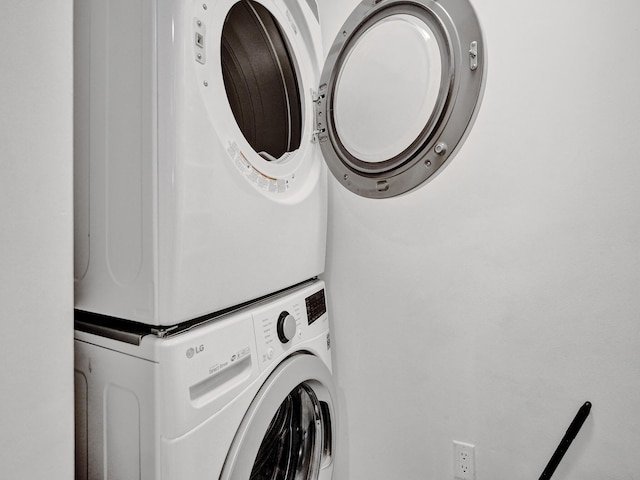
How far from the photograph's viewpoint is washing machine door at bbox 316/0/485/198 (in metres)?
0.75

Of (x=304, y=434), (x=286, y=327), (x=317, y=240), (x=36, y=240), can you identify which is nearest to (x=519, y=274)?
(x=317, y=240)

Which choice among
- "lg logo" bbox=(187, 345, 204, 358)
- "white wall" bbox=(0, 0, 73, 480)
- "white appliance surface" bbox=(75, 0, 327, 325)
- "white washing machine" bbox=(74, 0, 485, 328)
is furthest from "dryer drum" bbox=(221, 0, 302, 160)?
"lg logo" bbox=(187, 345, 204, 358)

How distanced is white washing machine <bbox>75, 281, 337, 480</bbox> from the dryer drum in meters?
0.48

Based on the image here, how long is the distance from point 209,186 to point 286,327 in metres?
0.41

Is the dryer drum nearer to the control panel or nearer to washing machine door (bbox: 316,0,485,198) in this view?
washing machine door (bbox: 316,0,485,198)

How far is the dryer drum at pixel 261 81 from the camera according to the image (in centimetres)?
90

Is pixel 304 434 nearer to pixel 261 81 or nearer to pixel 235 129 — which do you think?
pixel 235 129

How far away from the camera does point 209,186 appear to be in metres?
0.66

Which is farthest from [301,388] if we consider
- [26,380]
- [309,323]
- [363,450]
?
[26,380]

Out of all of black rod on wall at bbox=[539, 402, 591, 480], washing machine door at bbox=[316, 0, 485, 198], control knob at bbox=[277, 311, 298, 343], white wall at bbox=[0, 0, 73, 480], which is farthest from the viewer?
black rod on wall at bbox=[539, 402, 591, 480]

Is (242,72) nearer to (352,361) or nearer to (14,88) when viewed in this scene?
(14,88)

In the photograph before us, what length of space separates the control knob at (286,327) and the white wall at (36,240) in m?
0.43

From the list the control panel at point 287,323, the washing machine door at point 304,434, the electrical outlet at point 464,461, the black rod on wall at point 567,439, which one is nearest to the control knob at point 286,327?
the control panel at point 287,323

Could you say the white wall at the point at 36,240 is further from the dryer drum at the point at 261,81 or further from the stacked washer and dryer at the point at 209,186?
the dryer drum at the point at 261,81
